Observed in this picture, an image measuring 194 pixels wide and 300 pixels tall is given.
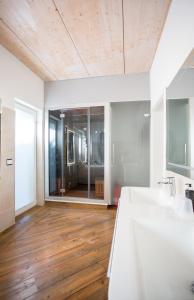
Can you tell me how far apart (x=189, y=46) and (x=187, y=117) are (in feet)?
1.76

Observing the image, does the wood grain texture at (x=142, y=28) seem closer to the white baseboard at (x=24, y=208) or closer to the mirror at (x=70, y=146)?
the mirror at (x=70, y=146)

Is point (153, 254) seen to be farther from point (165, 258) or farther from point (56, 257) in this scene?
point (56, 257)

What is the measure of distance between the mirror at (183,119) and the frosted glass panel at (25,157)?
8.88 feet

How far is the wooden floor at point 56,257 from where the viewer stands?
1497 millimetres

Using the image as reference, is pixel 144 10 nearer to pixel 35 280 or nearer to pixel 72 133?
pixel 72 133

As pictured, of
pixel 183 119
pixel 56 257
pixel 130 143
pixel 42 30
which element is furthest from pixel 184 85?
pixel 130 143

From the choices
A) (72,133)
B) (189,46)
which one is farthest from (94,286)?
(72,133)

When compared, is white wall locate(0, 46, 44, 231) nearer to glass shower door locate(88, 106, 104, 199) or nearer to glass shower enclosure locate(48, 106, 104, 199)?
glass shower enclosure locate(48, 106, 104, 199)

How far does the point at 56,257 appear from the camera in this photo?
1971 millimetres

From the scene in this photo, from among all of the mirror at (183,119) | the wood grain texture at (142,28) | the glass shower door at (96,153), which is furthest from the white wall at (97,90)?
the mirror at (183,119)

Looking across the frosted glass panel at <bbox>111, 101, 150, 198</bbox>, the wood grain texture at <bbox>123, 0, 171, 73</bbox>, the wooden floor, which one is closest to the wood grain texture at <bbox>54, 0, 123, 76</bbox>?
the wood grain texture at <bbox>123, 0, 171, 73</bbox>

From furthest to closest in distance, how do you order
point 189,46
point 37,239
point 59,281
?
point 37,239 → point 59,281 → point 189,46

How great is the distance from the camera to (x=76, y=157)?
167 inches

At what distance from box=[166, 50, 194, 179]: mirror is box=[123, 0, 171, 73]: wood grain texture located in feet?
3.27
